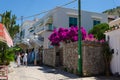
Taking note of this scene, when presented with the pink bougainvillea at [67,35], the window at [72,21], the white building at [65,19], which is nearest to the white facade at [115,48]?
the pink bougainvillea at [67,35]

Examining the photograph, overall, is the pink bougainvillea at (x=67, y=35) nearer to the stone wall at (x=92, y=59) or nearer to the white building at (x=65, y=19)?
the white building at (x=65, y=19)

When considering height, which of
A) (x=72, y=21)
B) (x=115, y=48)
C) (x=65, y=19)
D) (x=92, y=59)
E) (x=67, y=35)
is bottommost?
(x=92, y=59)

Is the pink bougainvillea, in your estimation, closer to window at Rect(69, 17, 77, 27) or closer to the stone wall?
the stone wall

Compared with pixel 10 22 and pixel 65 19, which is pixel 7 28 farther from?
pixel 65 19

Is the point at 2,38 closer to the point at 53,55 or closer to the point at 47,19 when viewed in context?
the point at 53,55

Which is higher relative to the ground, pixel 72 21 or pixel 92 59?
pixel 72 21

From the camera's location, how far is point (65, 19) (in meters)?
38.1

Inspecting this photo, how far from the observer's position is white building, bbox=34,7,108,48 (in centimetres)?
3781

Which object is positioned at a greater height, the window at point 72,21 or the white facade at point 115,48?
the window at point 72,21

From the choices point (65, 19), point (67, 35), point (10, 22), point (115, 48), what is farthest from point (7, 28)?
point (115, 48)

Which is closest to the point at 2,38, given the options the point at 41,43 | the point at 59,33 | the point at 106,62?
the point at 106,62

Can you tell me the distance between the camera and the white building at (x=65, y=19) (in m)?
37.8

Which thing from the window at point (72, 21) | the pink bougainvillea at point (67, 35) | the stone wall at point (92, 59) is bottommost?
the stone wall at point (92, 59)

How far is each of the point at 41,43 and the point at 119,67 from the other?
2330cm
